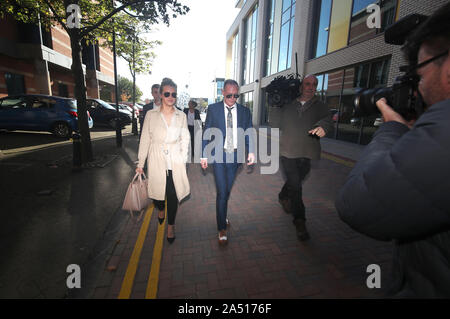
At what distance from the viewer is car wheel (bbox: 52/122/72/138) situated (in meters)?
10.7

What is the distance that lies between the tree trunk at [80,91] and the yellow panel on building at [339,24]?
1202 cm

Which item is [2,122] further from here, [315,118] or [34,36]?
[315,118]

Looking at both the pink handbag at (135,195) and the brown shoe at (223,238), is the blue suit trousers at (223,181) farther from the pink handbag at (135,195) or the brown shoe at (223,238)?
the pink handbag at (135,195)

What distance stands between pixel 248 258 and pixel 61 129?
11.3 m

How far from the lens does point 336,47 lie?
502 inches

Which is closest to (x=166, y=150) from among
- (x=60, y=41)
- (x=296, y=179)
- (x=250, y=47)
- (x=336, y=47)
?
Result: (x=296, y=179)

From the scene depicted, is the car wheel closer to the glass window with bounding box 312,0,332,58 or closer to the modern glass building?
the modern glass building

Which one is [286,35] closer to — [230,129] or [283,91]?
[283,91]

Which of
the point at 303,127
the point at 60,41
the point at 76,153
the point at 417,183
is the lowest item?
the point at 76,153

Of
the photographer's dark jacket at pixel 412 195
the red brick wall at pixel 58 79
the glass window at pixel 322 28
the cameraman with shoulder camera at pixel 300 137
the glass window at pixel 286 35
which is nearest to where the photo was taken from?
the photographer's dark jacket at pixel 412 195

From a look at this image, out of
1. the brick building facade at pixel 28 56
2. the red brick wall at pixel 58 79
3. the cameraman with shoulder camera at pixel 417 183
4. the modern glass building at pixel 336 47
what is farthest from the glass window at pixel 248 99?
the cameraman with shoulder camera at pixel 417 183

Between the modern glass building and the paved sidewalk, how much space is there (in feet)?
6.44

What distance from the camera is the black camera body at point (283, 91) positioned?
3.64 meters

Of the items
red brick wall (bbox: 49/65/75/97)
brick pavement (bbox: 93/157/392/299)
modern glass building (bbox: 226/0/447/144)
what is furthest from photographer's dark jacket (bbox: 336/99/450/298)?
red brick wall (bbox: 49/65/75/97)
